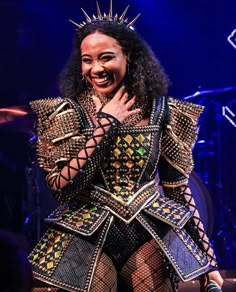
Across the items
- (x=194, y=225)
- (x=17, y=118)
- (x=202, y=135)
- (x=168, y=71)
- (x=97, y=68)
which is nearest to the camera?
(x=97, y=68)

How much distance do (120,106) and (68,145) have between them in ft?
0.96

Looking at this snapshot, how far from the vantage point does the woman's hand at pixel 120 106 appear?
9.64 ft

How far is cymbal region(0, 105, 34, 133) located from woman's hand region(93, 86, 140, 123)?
3040 millimetres

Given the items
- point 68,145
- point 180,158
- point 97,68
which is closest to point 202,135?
point 180,158

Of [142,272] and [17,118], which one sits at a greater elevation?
[142,272]

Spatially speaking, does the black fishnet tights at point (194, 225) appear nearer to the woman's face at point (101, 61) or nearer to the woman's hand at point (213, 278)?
the woman's hand at point (213, 278)

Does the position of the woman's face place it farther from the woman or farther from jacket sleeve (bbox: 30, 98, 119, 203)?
jacket sleeve (bbox: 30, 98, 119, 203)

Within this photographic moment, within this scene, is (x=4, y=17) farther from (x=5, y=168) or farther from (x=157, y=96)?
(x=157, y=96)

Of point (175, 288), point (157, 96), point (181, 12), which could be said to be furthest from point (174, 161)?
point (181, 12)

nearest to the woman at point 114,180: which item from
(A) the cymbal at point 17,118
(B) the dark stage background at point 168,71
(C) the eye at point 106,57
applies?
(C) the eye at point 106,57

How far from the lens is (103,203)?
288cm

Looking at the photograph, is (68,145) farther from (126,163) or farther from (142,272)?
(142,272)

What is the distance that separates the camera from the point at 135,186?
2.94 meters

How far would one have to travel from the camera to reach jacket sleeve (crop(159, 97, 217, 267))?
3.12 metres
